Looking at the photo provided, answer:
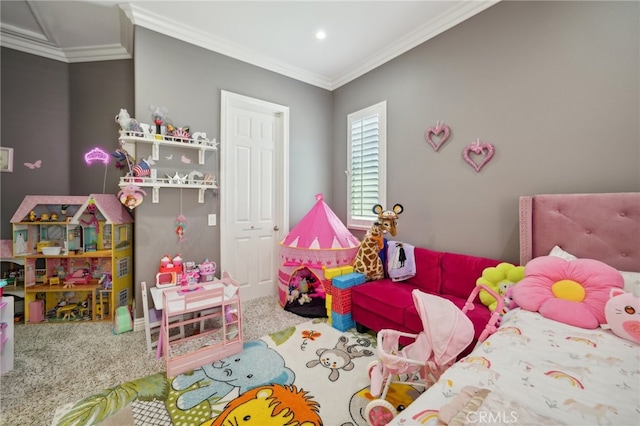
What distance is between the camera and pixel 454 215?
2.66m

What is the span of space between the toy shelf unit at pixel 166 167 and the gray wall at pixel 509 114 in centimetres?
220

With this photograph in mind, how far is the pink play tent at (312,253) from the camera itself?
2.96 meters

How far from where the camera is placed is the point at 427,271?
103 inches

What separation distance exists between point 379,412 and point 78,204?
3668 millimetres

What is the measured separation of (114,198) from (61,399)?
1.99m

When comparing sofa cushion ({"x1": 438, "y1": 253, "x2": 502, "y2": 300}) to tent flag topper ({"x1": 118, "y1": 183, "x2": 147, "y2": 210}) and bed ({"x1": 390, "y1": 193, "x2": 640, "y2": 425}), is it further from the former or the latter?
tent flag topper ({"x1": 118, "y1": 183, "x2": 147, "y2": 210})

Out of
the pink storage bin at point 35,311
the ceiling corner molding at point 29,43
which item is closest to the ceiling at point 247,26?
the ceiling corner molding at point 29,43

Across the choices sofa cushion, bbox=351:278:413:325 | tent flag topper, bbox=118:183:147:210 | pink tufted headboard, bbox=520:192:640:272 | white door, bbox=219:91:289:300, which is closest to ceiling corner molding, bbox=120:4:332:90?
white door, bbox=219:91:289:300

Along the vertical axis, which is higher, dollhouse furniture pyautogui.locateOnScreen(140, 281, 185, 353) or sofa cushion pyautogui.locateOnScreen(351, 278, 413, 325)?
sofa cushion pyautogui.locateOnScreen(351, 278, 413, 325)

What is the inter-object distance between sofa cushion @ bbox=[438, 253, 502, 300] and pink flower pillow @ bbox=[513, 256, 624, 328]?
57 cm

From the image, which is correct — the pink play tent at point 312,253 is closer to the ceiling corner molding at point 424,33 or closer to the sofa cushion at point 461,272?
the sofa cushion at point 461,272

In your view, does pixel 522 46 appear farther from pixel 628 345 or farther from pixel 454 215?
pixel 628 345

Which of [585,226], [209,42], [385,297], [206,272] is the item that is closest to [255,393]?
[385,297]

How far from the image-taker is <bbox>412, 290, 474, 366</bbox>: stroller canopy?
1422mm
